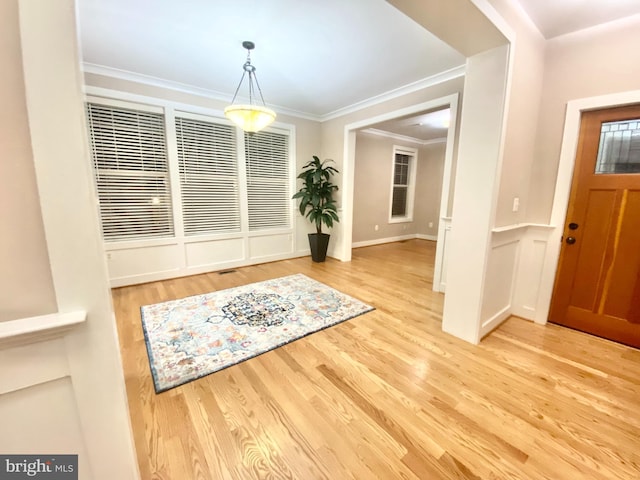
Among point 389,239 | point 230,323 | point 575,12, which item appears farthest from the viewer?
point 389,239

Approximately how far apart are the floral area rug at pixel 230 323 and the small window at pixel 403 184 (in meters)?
4.08

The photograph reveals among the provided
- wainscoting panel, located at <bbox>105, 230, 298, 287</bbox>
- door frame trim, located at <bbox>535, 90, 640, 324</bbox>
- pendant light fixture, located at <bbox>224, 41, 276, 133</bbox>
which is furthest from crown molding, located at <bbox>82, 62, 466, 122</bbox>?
wainscoting panel, located at <bbox>105, 230, 298, 287</bbox>

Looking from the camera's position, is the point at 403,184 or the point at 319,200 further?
the point at 403,184

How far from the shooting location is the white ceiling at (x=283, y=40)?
196 cm

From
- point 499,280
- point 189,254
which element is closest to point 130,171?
point 189,254

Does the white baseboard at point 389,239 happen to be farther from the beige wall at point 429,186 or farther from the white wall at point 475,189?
the white wall at point 475,189

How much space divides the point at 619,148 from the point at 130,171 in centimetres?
499

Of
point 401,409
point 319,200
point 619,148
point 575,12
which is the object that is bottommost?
point 401,409

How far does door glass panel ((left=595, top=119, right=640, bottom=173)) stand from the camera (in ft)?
6.79

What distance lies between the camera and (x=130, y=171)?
329cm

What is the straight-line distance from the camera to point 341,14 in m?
2.03

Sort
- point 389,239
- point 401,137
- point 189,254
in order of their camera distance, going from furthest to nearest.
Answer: point 389,239, point 401,137, point 189,254

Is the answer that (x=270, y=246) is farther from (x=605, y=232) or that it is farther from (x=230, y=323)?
(x=605, y=232)

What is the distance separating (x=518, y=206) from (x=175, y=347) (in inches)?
127
